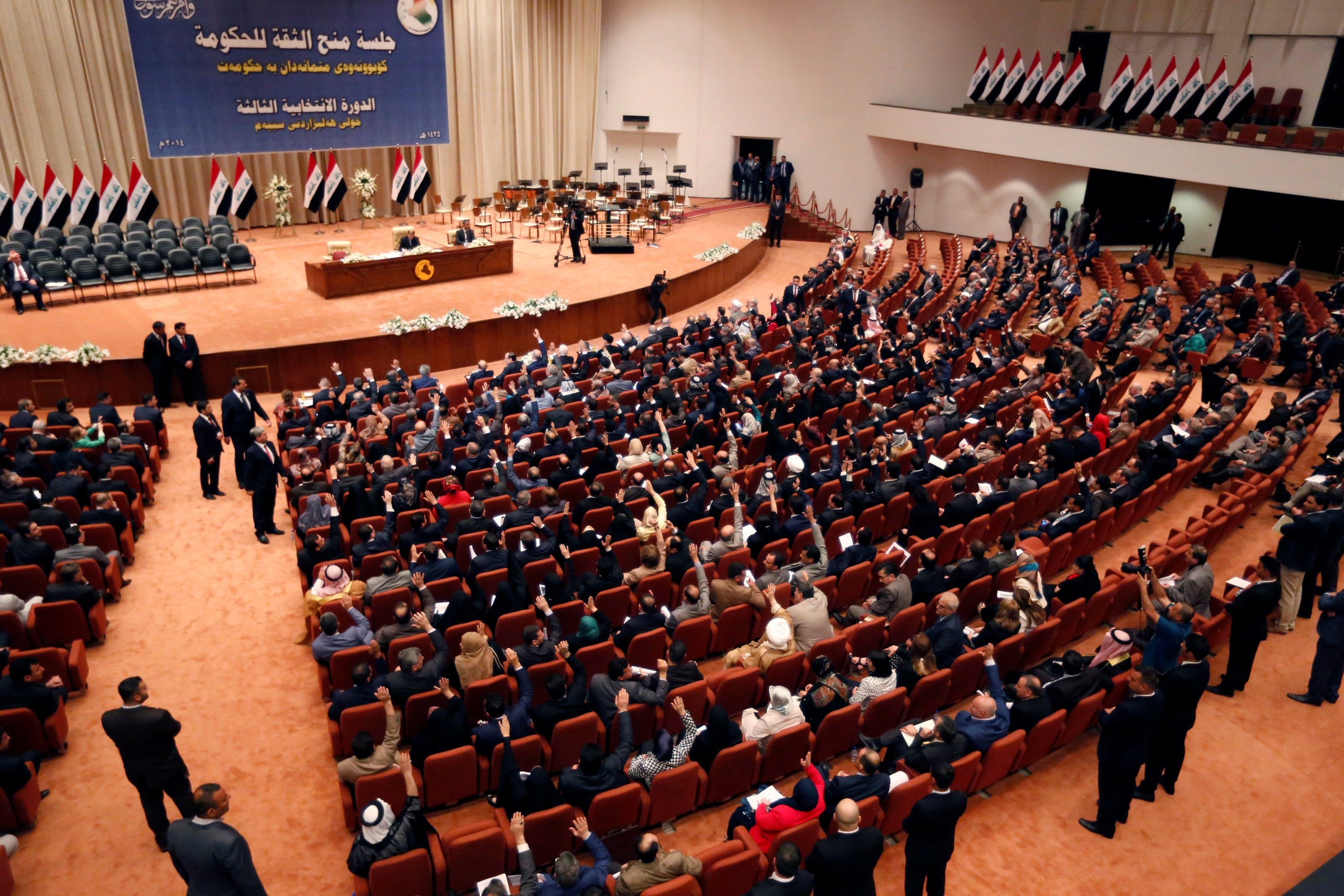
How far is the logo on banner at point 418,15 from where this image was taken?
814 inches

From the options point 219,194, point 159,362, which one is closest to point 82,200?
point 219,194

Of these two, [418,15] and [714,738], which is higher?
[418,15]

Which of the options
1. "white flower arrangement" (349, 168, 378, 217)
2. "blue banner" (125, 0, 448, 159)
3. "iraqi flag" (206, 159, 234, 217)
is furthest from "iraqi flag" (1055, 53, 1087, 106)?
"iraqi flag" (206, 159, 234, 217)

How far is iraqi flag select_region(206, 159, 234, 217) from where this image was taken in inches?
654

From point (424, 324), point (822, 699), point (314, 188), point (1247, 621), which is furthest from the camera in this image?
point (314, 188)

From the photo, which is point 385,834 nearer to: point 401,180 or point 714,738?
point 714,738

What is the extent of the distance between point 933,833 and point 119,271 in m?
15.7

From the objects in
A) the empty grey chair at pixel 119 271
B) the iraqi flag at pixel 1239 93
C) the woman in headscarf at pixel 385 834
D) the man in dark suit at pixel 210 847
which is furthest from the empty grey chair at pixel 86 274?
the iraqi flag at pixel 1239 93

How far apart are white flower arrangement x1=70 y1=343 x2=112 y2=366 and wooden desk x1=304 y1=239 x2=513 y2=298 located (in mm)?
4139

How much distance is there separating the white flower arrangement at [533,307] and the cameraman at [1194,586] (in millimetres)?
10637

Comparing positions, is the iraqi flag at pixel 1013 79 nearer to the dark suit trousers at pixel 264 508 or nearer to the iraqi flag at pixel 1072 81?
the iraqi flag at pixel 1072 81

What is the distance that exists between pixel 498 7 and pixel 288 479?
1837 centimetres

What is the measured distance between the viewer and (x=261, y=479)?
874 centimetres

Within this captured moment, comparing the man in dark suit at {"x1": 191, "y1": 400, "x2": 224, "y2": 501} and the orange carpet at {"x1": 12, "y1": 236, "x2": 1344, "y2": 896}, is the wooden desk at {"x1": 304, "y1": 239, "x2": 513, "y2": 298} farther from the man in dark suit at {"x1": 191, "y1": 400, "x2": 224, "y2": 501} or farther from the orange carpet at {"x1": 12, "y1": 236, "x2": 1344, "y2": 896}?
the orange carpet at {"x1": 12, "y1": 236, "x2": 1344, "y2": 896}
